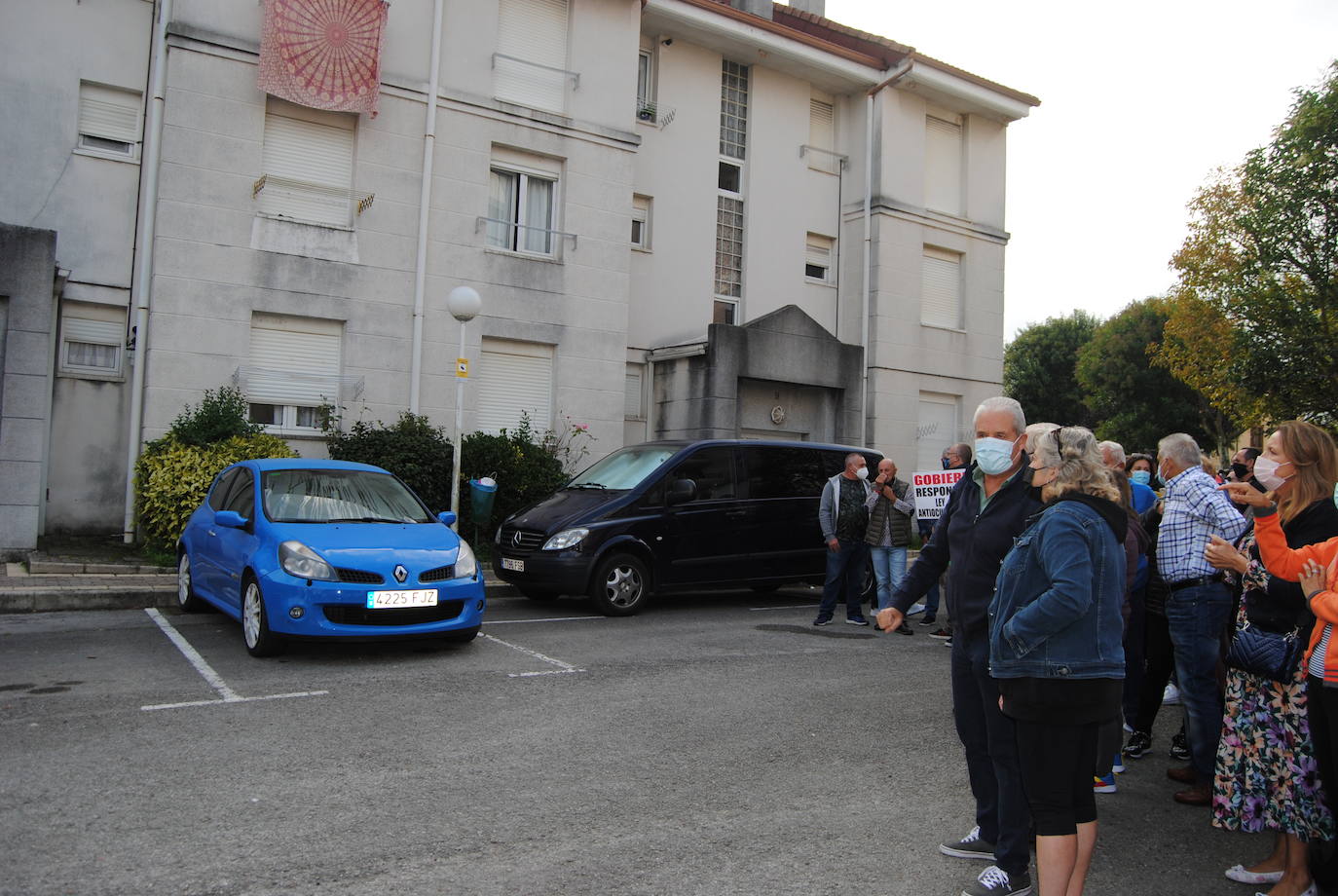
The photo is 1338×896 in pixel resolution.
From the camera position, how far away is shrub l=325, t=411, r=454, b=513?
45.9 feet

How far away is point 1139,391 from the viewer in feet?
142

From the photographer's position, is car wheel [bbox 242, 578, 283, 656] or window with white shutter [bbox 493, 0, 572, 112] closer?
car wheel [bbox 242, 578, 283, 656]

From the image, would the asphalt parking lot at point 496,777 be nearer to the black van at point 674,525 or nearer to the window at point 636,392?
the black van at point 674,525

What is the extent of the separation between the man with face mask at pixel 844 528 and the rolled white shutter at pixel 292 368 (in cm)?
828

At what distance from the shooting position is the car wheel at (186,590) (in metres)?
9.78

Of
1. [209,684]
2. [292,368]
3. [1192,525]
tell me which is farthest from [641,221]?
[1192,525]

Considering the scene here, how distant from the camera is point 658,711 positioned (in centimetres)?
648

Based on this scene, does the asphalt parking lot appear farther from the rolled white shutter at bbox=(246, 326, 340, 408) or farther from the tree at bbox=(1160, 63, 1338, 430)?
the tree at bbox=(1160, 63, 1338, 430)

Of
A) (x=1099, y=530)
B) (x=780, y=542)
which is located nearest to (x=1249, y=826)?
(x=1099, y=530)

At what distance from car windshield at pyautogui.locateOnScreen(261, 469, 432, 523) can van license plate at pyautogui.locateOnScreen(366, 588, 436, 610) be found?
3.89 ft

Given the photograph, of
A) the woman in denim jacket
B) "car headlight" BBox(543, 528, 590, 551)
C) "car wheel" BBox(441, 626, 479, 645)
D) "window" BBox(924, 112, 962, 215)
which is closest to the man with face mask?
"car headlight" BBox(543, 528, 590, 551)

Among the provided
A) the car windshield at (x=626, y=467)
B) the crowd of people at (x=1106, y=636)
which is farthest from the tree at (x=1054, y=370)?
the crowd of people at (x=1106, y=636)

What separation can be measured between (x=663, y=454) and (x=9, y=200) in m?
9.88

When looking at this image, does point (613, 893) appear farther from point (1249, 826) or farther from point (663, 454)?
point (663, 454)
